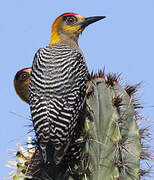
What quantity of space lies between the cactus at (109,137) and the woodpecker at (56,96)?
0.19m

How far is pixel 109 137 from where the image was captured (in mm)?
4641

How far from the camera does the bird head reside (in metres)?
7.21

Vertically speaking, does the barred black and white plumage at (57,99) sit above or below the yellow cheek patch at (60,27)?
below

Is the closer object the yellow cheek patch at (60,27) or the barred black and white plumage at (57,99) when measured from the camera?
the barred black and white plumage at (57,99)

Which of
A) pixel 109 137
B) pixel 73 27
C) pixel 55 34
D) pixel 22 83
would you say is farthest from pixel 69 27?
pixel 109 137

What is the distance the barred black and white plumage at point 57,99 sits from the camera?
4816 millimetres

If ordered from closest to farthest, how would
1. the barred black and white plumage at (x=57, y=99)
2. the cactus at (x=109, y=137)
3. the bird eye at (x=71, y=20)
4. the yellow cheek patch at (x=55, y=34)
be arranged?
the cactus at (x=109, y=137), the barred black and white plumage at (x=57, y=99), the yellow cheek patch at (x=55, y=34), the bird eye at (x=71, y=20)

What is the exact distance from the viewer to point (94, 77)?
514cm

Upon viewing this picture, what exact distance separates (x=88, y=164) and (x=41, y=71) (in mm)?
1404

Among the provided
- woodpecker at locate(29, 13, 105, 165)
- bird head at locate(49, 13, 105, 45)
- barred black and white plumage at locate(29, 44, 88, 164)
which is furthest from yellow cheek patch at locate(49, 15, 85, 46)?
barred black and white plumage at locate(29, 44, 88, 164)

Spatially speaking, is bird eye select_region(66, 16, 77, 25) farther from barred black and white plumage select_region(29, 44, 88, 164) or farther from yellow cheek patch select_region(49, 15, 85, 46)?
barred black and white plumage select_region(29, 44, 88, 164)

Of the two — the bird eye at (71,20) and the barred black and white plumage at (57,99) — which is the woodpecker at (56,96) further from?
the bird eye at (71,20)

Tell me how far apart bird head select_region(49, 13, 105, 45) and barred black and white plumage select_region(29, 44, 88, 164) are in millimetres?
1634

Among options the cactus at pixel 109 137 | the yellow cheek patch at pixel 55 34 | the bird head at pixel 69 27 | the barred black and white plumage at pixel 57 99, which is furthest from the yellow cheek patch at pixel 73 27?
the cactus at pixel 109 137
